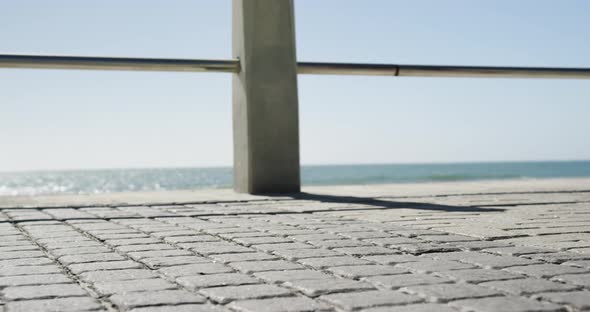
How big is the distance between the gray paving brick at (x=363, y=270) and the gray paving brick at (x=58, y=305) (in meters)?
0.78

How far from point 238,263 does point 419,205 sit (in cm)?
265

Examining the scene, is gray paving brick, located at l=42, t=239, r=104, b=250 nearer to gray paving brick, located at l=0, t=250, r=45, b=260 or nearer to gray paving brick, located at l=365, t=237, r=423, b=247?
gray paving brick, located at l=0, t=250, r=45, b=260

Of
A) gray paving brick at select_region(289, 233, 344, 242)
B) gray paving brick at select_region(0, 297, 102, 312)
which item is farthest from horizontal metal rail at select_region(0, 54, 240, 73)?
gray paving brick at select_region(0, 297, 102, 312)

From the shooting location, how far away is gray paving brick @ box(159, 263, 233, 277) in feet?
8.16

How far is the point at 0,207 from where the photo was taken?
5.14 meters

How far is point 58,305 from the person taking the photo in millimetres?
2033

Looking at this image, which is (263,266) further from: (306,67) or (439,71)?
(439,71)

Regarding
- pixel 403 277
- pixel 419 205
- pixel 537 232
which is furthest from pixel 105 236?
pixel 419 205

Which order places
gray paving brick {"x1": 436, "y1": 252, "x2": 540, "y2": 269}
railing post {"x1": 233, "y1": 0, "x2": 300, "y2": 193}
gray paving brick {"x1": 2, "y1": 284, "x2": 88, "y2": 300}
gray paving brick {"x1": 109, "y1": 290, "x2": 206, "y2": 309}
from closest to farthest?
1. gray paving brick {"x1": 109, "y1": 290, "x2": 206, "y2": 309}
2. gray paving brick {"x1": 2, "y1": 284, "x2": 88, "y2": 300}
3. gray paving brick {"x1": 436, "y1": 252, "x2": 540, "y2": 269}
4. railing post {"x1": 233, "y1": 0, "x2": 300, "y2": 193}

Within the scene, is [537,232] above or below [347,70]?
below

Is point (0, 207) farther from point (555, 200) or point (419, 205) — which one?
point (555, 200)

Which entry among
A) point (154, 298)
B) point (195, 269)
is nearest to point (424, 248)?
point (195, 269)

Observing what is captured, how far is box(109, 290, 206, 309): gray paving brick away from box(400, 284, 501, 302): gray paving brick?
59 centimetres

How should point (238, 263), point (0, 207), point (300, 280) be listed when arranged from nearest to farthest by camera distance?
point (300, 280) → point (238, 263) → point (0, 207)
